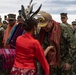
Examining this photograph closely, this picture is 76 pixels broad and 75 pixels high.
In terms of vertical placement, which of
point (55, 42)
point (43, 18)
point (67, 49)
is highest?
point (43, 18)

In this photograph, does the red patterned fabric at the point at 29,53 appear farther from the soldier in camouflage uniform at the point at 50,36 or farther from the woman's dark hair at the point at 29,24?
the soldier in camouflage uniform at the point at 50,36

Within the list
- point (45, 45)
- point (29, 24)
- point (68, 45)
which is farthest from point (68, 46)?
point (29, 24)

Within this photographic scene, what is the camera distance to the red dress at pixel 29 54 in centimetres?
568

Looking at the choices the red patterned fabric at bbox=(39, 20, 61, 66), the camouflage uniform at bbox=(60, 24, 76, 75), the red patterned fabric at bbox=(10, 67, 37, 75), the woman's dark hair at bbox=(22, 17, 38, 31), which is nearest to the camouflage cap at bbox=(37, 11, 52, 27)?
the red patterned fabric at bbox=(39, 20, 61, 66)

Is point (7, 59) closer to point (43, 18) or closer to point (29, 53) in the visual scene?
point (43, 18)

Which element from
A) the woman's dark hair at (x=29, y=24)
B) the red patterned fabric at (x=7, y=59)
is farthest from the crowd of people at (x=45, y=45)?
the red patterned fabric at (x=7, y=59)

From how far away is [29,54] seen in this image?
226 inches

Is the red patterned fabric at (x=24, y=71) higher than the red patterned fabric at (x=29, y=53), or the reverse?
the red patterned fabric at (x=29, y=53)

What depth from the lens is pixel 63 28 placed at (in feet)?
22.4

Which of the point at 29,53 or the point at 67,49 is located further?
the point at 67,49

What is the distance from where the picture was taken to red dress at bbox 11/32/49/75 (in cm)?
568

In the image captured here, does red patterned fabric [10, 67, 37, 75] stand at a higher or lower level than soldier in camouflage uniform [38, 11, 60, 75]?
lower

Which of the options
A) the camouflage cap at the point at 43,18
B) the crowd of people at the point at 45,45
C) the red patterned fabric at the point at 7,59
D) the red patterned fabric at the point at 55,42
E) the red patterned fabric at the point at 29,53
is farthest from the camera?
the red patterned fabric at the point at 7,59

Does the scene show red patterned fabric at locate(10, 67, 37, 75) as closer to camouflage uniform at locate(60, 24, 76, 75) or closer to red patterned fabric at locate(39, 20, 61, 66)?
red patterned fabric at locate(39, 20, 61, 66)
